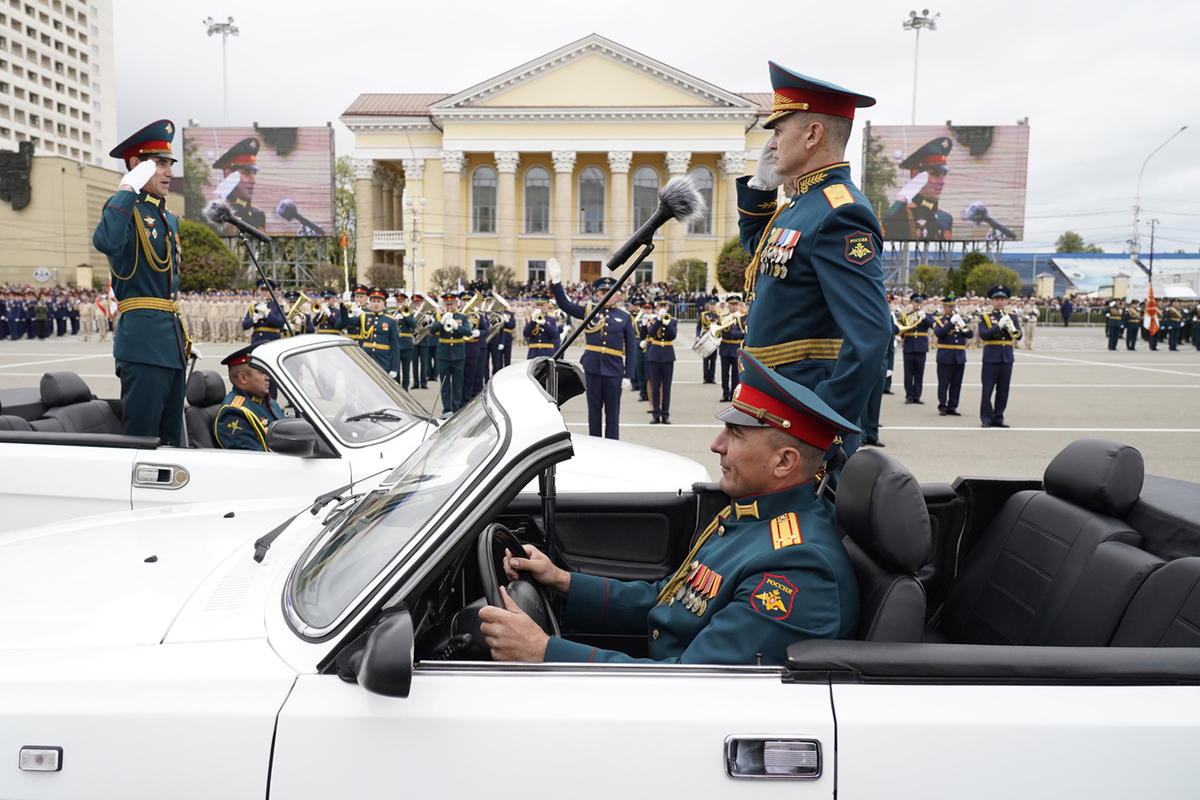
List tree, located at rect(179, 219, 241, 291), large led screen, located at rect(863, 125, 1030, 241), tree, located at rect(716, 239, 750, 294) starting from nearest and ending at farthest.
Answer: tree, located at rect(179, 219, 241, 291) → tree, located at rect(716, 239, 750, 294) → large led screen, located at rect(863, 125, 1030, 241)

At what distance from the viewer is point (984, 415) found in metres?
11.9

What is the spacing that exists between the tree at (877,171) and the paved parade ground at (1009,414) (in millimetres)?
39058

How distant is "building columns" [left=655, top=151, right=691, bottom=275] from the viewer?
188 ft

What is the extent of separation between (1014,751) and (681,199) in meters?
1.90

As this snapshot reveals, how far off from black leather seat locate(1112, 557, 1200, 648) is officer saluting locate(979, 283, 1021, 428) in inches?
421

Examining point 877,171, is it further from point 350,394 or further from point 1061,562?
point 1061,562

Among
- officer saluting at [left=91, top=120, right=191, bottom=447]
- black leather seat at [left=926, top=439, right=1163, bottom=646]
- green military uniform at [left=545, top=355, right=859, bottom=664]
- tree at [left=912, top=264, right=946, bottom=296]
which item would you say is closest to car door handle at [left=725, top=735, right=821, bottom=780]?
green military uniform at [left=545, top=355, right=859, bottom=664]

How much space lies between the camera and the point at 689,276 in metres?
50.3

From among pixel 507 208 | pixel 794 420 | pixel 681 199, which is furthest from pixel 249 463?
pixel 507 208

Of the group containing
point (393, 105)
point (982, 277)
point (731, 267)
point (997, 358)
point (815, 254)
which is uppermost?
point (393, 105)

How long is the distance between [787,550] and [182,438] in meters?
4.32

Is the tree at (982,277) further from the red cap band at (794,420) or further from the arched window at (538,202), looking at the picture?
the red cap band at (794,420)

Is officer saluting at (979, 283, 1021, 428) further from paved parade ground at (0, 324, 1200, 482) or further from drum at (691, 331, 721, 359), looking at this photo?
drum at (691, 331, 721, 359)

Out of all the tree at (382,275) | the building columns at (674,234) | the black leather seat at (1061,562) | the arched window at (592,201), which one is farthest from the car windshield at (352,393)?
the arched window at (592,201)
